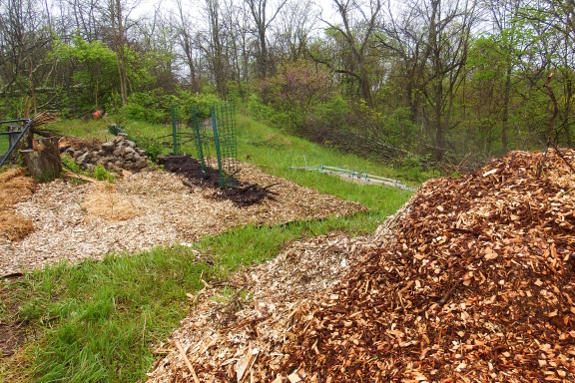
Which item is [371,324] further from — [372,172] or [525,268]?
[372,172]

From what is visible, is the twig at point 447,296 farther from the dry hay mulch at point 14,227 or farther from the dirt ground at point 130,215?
the dry hay mulch at point 14,227

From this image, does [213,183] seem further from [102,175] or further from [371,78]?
[371,78]

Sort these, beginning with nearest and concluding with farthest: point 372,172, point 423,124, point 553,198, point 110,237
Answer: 1. point 553,198
2. point 110,237
3. point 372,172
4. point 423,124

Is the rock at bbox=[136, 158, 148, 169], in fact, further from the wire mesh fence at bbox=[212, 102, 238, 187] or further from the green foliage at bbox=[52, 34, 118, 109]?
the green foliage at bbox=[52, 34, 118, 109]

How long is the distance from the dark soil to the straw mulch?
231 cm

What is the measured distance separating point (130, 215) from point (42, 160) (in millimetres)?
2207

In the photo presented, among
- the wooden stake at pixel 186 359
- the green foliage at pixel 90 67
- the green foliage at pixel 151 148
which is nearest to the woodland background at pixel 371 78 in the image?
the green foliage at pixel 90 67

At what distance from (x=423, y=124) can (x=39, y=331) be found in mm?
12747

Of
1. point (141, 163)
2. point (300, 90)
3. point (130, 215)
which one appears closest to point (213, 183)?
point (130, 215)

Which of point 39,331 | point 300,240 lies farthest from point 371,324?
point 39,331

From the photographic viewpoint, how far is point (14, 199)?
5.03 meters

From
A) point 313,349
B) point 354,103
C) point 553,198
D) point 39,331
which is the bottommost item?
point 39,331

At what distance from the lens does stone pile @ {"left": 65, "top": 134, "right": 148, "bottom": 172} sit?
7000mm

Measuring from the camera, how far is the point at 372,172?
31.8 ft
